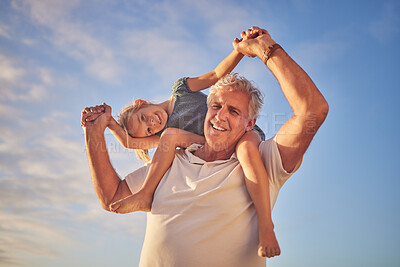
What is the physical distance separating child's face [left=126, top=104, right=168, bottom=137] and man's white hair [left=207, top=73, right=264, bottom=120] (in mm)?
1197

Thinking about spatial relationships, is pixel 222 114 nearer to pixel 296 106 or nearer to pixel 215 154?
pixel 215 154

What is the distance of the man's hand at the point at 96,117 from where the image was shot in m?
3.20

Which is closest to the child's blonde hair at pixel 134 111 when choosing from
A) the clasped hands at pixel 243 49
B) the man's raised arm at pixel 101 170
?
the clasped hands at pixel 243 49

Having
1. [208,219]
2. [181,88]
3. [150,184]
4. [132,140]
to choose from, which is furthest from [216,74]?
[208,219]

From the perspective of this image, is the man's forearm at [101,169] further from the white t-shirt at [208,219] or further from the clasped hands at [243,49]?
the white t-shirt at [208,219]

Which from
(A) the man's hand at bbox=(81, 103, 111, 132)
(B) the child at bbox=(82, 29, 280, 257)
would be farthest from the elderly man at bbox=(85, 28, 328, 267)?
(A) the man's hand at bbox=(81, 103, 111, 132)

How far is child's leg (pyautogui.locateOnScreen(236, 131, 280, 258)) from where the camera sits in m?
2.31

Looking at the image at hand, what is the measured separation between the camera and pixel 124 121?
399cm

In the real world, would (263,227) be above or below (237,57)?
below

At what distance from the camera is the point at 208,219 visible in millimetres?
2430

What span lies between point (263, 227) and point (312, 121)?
796 mm

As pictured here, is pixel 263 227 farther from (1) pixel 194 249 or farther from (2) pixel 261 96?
(2) pixel 261 96

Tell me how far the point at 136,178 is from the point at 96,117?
700 mm

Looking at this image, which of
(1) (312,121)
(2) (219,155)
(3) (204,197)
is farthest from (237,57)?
(3) (204,197)
